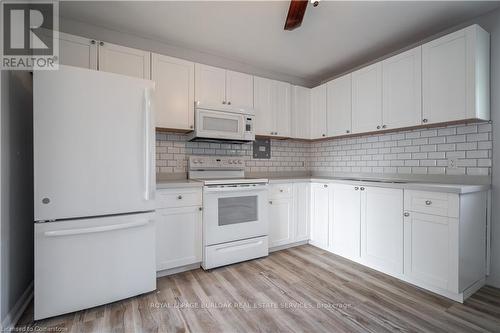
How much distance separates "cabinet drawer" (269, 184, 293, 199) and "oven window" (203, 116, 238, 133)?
0.84 metres

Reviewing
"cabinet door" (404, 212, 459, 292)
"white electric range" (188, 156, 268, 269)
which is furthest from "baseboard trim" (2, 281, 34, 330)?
"cabinet door" (404, 212, 459, 292)

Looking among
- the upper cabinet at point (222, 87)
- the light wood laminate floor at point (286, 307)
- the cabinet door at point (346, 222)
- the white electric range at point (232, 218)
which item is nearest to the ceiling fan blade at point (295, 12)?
the upper cabinet at point (222, 87)

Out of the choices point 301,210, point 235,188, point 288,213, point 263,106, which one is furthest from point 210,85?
point 301,210

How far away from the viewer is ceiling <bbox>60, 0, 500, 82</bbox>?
2066 millimetres

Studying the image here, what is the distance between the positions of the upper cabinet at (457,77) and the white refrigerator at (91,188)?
254 cm

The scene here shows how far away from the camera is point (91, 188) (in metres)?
1.73

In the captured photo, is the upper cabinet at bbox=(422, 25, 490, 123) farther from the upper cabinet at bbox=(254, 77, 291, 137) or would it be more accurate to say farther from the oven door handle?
the oven door handle

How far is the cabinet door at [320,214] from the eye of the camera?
2977 millimetres

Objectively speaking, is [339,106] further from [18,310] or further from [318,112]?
[18,310]

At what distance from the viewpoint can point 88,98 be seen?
5.66 ft

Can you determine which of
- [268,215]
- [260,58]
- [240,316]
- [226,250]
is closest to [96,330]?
[240,316]

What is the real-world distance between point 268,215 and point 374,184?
121 cm

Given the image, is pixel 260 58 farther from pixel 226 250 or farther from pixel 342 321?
pixel 342 321

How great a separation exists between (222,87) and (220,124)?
48cm
